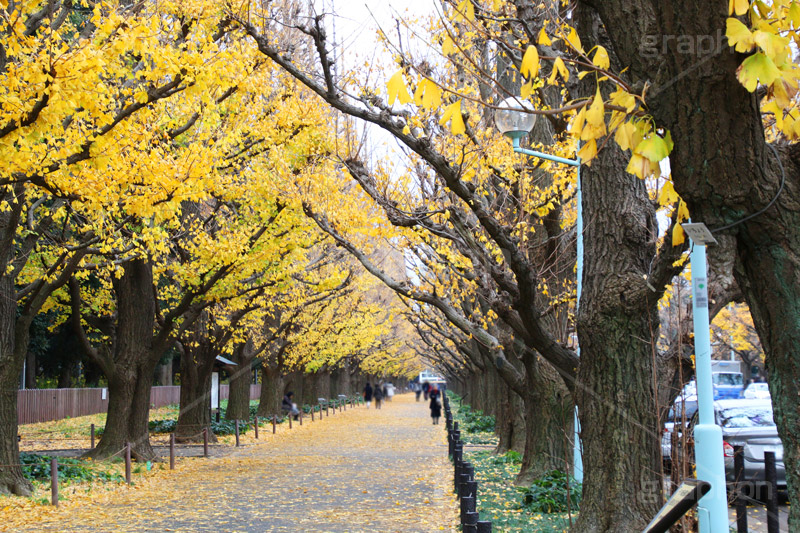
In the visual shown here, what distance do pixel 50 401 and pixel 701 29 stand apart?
35.7m

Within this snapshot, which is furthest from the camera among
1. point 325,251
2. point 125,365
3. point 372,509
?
point 325,251

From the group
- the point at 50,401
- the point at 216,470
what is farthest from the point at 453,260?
the point at 50,401

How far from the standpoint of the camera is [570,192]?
14156mm

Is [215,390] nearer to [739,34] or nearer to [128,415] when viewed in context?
[128,415]

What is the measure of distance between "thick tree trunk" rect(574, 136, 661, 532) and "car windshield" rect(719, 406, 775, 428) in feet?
23.5

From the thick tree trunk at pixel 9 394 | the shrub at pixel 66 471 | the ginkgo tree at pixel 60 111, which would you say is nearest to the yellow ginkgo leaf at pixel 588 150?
the ginkgo tree at pixel 60 111

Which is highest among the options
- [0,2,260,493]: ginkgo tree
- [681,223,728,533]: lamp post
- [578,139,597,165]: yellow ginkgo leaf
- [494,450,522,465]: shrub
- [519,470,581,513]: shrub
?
[0,2,260,493]: ginkgo tree

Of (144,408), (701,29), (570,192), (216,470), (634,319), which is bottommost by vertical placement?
(216,470)

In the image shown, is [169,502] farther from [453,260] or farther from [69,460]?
[453,260]

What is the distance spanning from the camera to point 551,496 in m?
11.0

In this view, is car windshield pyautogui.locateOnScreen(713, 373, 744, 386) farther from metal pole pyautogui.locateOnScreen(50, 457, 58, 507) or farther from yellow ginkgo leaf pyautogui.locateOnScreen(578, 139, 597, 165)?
yellow ginkgo leaf pyautogui.locateOnScreen(578, 139, 597, 165)

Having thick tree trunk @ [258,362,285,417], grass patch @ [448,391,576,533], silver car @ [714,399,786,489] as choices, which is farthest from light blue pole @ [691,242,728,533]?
thick tree trunk @ [258,362,285,417]

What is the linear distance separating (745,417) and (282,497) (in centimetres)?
883

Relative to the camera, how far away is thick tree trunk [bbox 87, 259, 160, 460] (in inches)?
693
